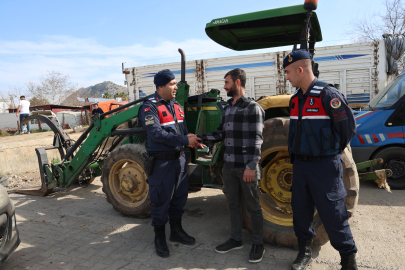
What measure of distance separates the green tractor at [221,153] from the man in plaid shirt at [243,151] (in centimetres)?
26

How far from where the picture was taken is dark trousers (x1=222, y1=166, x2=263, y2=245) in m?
2.85

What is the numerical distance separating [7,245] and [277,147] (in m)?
2.90

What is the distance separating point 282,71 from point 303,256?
8415 mm

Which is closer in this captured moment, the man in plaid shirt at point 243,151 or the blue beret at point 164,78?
the man in plaid shirt at point 243,151

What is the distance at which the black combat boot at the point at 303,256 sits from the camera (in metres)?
2.64

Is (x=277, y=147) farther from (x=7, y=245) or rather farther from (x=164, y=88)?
(x=7, y=245)

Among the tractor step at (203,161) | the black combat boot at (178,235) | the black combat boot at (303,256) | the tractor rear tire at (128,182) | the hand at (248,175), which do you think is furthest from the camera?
the tractor rear tire at (128,182)

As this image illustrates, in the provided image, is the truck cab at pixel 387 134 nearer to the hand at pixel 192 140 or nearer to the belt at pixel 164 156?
the hand at pixel 192 140

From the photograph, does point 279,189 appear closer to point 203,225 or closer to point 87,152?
point 203,225

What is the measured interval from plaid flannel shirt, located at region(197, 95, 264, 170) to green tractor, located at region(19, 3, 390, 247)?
13.9 inches

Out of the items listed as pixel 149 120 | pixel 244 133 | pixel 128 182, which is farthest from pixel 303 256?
pixel 128 182

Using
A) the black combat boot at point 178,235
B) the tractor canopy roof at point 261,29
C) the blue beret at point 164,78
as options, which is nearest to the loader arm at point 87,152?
the blue beret at point 164,78

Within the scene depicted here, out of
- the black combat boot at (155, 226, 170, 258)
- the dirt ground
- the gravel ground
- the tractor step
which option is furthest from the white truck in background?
the black combat boot at (155, 226, 170, 258)

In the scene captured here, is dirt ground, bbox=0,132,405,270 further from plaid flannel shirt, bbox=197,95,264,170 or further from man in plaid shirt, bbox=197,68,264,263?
plaid flannel shirt, bbox=197,95,264,170
